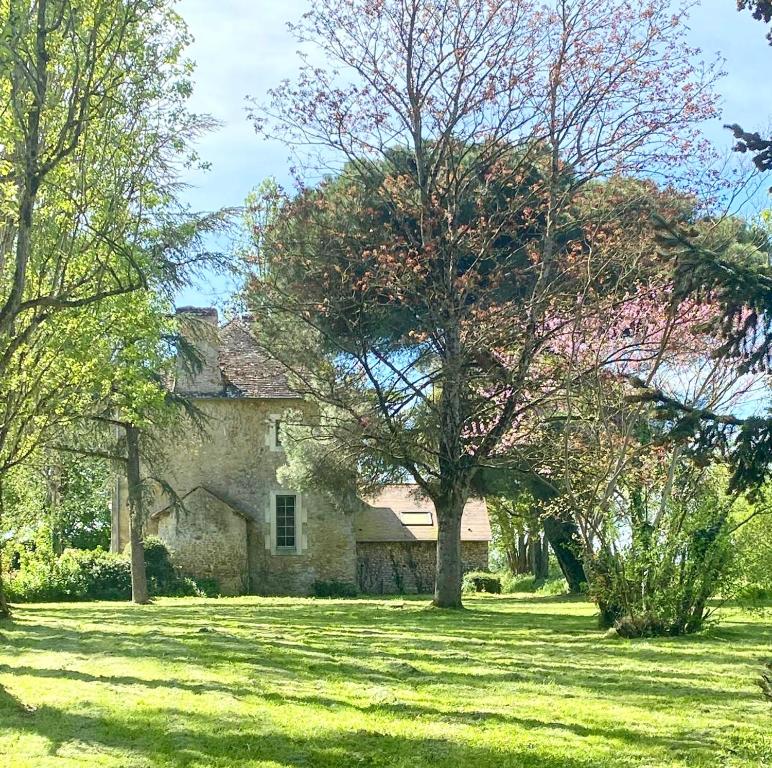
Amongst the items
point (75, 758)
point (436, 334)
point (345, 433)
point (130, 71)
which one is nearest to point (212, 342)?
point (345, 433)

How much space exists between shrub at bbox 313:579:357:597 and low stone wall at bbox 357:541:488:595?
2534 mm

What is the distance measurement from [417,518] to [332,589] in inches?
281

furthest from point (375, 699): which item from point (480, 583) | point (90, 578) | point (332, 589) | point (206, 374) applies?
point (480, 583)

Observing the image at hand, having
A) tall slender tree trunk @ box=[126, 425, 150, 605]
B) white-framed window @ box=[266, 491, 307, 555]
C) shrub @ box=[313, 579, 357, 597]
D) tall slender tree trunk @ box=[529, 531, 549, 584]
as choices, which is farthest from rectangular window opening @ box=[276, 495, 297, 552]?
tall slender tree trunk @ box=[529, 531, 549, 584]

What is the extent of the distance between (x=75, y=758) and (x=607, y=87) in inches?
588

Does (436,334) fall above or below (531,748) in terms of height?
above

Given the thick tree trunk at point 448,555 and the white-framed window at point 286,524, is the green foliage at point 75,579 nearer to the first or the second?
the white-framed window at point 286,524

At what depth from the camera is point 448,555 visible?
19.2 metres

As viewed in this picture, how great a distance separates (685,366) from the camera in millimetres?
15500

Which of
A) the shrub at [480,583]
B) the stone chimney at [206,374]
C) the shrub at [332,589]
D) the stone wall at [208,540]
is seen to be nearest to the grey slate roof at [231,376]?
the stone chimney at [206,374]

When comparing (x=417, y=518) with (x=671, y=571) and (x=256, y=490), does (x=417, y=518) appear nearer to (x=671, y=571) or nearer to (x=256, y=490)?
(x=256, y=490)

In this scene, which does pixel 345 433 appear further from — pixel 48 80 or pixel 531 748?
pixel 531 748

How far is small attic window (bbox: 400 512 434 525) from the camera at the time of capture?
3612 cm

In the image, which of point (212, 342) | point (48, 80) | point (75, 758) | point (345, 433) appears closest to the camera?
point (75, 758)
